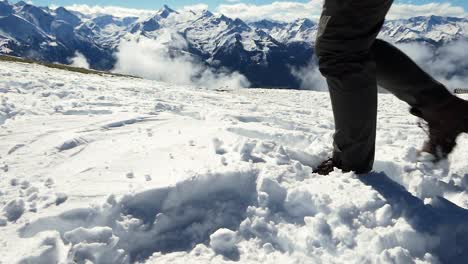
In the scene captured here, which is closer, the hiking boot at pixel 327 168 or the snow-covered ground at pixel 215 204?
the snow-covered ground at pixel 215 204

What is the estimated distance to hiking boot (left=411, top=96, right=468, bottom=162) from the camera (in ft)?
9.88

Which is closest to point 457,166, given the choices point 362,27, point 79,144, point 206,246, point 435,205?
point 435,205

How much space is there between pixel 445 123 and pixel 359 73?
92 centimetres

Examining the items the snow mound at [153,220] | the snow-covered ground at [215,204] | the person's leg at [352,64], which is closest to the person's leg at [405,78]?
the person's leg at [352,64]

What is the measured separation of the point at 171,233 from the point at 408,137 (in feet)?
11.9

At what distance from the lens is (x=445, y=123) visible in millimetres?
3135

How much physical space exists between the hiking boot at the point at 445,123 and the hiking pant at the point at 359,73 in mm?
77

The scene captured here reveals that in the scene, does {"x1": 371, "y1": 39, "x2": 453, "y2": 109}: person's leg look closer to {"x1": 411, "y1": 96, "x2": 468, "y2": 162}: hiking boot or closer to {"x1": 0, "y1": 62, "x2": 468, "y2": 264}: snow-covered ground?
{"x1": 411, "y1": 96, "x2": 468, "y2": 162}: hiking boot

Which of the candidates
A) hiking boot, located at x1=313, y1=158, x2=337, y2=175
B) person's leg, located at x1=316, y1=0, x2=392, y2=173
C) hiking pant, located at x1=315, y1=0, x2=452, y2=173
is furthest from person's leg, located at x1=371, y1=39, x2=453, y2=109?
hiking boot, located at x1=313, y1=158, x2=337, y2=175

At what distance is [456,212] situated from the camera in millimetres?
2459

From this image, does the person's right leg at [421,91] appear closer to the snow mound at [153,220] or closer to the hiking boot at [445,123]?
the hiking boot at [445,123]

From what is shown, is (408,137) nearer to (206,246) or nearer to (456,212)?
(456,212)

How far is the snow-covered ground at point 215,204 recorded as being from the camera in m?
2.14

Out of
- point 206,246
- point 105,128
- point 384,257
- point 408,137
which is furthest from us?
point 408,137
